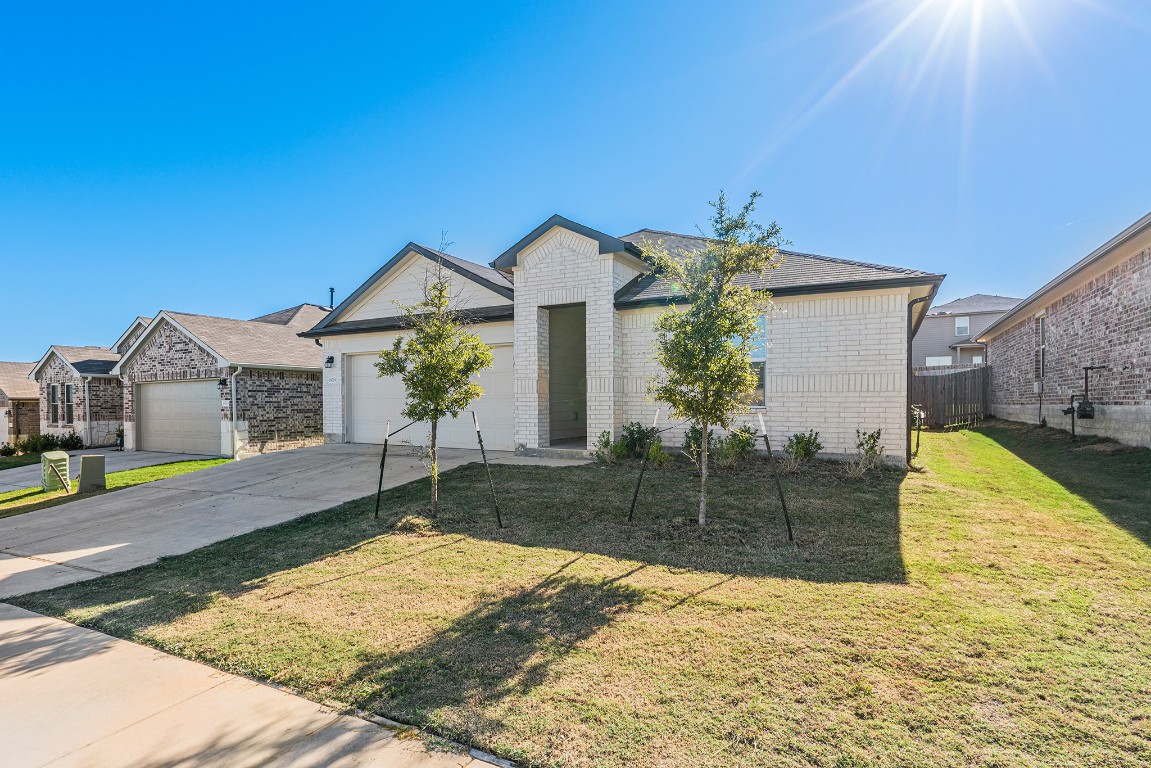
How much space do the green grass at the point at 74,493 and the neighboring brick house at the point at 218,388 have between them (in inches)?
82.0

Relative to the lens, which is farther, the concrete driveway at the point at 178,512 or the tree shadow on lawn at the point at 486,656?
the concrete driveway at the point at 178,512

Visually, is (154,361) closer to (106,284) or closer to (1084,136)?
(106,284)

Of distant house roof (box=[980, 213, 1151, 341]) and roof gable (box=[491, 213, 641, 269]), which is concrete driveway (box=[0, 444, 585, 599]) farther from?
distant house roof (box=[980, 213, 1151, 341])

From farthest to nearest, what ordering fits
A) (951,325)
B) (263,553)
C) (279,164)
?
1. (951,325)
2. (279,164)
3. (263,553)

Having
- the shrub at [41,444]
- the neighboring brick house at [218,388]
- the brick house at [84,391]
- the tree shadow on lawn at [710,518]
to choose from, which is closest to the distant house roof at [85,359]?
the brick house at [84,391]

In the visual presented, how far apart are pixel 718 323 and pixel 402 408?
32.6 feet

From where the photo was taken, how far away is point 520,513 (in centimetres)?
707

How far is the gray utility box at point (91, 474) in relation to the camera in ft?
34.1

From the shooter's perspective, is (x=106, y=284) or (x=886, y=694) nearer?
(x=886, y=694)

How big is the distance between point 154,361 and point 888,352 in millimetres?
21979

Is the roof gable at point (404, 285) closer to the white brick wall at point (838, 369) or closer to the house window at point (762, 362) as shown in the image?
the white brick wall at point (838, 369)

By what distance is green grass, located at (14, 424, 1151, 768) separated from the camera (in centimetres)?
254

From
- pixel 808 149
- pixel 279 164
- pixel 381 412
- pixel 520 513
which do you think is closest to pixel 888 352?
pixel 808 149

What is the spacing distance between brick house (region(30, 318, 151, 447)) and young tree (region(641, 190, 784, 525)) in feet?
70.2
